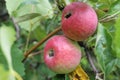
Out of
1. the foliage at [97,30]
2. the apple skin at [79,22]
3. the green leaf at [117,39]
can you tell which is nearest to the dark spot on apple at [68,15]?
the apple skin at [79,22]

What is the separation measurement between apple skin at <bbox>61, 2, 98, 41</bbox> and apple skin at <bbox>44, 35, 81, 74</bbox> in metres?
0.04

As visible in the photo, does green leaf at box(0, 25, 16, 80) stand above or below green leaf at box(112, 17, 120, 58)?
above

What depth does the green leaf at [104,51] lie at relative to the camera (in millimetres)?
1066

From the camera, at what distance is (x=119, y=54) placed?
100 centimetres

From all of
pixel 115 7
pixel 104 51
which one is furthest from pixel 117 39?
pixel 115 7

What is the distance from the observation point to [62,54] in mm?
1131

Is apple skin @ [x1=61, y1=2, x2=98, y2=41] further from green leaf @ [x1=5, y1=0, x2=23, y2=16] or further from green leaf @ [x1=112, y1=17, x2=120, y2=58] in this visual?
green leaf @ [x1=5, y1=0, x2=23, y2=16]

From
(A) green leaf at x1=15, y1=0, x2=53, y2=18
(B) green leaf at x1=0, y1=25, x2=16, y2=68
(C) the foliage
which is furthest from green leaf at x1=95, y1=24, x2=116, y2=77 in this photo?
(B) green leaf at x1=0, y1=25, x2=16, y2=68

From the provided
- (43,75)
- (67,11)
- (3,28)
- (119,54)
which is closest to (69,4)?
(67,11)

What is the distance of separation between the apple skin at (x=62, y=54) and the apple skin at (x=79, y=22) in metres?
0.04

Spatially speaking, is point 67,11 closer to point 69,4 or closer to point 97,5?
point 69,4

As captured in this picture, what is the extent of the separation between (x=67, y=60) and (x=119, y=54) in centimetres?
22

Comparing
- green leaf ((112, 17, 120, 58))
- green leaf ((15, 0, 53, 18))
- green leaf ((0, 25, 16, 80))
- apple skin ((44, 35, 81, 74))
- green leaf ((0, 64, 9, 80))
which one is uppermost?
green leaf ((0, 25, 16, 80))

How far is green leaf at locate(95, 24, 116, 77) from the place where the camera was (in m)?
1.07
